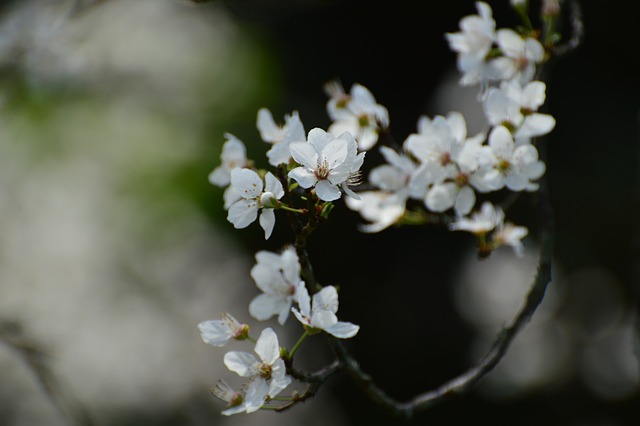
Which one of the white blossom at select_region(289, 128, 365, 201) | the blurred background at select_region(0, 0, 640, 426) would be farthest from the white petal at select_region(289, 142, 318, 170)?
the blurred background at select_region(0, 0, 640, 426)

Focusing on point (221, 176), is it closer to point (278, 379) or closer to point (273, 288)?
point (273, 288)

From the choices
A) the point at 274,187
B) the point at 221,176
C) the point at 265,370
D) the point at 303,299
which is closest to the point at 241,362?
the point at 265,370

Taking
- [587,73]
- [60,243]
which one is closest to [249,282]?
[60,243]

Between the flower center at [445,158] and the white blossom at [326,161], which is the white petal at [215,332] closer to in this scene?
the white blossom at [326,161]

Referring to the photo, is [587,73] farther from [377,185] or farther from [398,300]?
[377,185]

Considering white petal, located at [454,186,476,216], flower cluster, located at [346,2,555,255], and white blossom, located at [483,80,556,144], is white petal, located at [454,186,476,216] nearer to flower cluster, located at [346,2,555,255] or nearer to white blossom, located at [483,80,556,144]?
flower cluster, located at [346,2,555,255]

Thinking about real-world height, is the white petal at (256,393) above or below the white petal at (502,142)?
below

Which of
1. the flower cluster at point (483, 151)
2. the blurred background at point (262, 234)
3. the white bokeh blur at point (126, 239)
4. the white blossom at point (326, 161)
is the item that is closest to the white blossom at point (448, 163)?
the flower cluster at point (483, 151)
